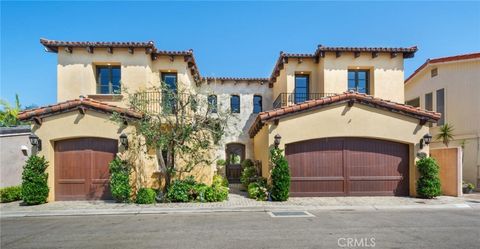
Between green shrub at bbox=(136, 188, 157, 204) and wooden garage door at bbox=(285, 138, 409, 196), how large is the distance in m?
5.90

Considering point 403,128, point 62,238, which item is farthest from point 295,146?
point 62,238

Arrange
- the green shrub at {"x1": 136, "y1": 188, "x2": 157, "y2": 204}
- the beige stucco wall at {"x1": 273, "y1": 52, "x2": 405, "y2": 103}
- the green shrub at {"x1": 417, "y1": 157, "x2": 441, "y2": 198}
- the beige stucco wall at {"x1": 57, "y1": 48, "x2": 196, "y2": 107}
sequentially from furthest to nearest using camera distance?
1. the beige stucco wall at {"x1": 273, "y1": 52, "x2": 405, "y2": 103}
2. the beige stucco wall at {"x1": 57, "y1": 48, "x2": 196, "y2": 107}
3. the green shrub at {"x1": 417, "y1": 157, "x2": 441, "y2": 198}
4. the green shrub at {"x1": 136, "y1": 188, "x2": 157, "y2": 204}

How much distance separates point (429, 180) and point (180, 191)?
1044 cm

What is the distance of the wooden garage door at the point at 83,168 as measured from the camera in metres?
10.9

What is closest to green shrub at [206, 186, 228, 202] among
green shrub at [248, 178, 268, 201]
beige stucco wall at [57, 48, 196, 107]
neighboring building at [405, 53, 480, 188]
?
green shrub at [248, 178, 268, 201]

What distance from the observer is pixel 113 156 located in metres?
10.9

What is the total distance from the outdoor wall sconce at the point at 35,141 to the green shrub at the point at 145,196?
4.70 m

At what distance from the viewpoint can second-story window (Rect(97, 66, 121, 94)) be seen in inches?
553

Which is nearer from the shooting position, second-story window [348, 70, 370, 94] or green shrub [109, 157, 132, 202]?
green shrub [109, 157, 132, 202]

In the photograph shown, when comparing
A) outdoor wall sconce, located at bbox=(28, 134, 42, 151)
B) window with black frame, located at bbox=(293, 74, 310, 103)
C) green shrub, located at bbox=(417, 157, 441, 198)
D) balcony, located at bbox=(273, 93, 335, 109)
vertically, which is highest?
window with black frame, located at bbox=(293, 74, 310, 103)

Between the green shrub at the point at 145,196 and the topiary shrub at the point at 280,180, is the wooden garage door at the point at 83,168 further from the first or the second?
the topiary shrub at the point at 280,180

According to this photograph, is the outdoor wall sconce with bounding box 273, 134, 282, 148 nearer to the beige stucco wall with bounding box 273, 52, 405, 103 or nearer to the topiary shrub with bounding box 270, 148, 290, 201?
the topiary shrub with bounding box 270, 148, 290, 201

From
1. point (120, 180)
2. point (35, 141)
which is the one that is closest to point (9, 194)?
point (35, 141)

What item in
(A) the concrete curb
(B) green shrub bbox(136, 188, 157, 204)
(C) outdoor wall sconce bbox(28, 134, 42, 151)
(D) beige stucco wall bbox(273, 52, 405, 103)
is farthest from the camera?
(D) beige stucco wall bbox(273, 52, 405, 103)
